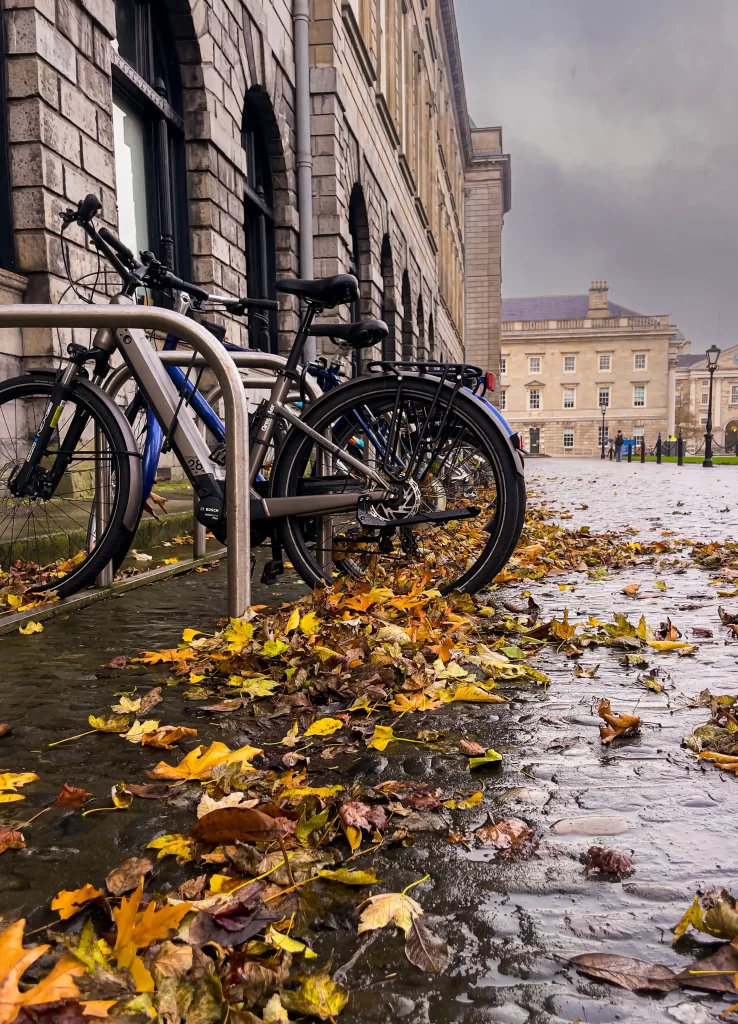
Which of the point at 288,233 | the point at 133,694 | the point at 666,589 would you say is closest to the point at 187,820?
the point at 133,694

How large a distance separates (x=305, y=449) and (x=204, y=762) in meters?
1.80

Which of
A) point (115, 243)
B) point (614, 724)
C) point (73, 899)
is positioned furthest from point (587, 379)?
point (73, 899)

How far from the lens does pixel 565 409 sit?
8738 centimetres

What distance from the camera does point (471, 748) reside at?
195cm

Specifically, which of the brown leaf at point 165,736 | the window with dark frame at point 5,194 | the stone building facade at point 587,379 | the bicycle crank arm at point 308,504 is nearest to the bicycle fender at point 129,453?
the bicycle crank arm at point 308,504

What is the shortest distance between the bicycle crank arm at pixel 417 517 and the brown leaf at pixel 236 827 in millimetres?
2011

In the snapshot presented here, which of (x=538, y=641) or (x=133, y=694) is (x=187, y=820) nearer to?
(x=133, y=694)

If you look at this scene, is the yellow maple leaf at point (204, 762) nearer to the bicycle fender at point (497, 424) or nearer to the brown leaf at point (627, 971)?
the brown leaf at point (627, 971)

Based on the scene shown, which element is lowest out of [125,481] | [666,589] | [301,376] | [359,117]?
[666,589]

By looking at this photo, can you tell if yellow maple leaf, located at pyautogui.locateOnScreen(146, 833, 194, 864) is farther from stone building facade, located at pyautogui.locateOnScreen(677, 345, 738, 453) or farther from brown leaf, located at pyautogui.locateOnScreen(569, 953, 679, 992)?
stone building facade, located at pyautogui.locateOnScreen(677, 345, 738, 453)

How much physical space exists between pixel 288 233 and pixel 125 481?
30.1ft

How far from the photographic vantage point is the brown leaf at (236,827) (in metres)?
1.49

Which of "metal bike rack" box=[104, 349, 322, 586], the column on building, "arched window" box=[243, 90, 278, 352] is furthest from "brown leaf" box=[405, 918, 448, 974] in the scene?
the column on building

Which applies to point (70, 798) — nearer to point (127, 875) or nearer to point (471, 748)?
point (127, 875)
